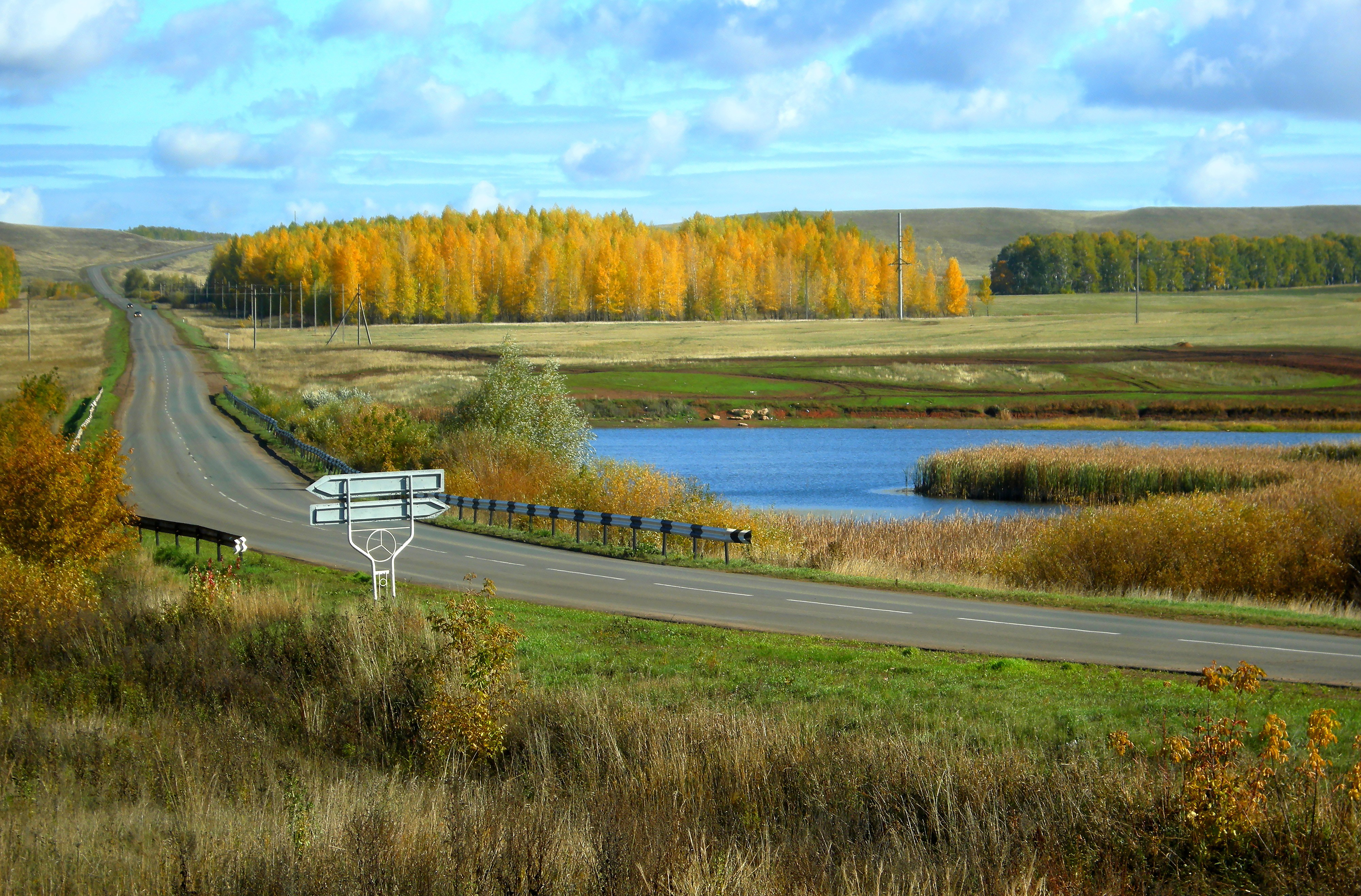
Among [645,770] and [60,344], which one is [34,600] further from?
[60,344]

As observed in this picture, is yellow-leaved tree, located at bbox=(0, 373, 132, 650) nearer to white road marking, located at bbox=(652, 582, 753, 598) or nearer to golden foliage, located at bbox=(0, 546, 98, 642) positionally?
golden foliage, located at bbox=(0, 546, 98, 642)

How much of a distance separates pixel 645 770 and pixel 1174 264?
670 feet

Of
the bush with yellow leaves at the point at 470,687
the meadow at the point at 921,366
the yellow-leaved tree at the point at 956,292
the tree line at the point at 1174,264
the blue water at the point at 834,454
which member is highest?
the tree line at the point at 1174,264

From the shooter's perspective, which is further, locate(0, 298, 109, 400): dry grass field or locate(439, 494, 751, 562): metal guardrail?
locate(0, 298, 109, 400): dry grass field

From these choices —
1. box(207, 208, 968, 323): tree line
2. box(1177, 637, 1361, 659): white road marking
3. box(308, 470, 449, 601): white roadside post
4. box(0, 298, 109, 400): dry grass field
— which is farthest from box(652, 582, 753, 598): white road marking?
box(207, 208, 968, 323): tree line

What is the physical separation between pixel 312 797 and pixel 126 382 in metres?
80.4

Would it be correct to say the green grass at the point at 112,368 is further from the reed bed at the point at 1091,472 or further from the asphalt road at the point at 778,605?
the reed bed at the point at 1091,472

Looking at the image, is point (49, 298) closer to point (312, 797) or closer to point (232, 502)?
point (232, 502)

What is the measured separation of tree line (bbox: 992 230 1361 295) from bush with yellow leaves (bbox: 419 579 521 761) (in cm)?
18987

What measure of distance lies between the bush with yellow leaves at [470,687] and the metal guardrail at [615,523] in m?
13.1

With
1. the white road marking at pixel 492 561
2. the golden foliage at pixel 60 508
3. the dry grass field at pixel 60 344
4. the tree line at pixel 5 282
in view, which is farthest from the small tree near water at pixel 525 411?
the tree line at pixel 5 282

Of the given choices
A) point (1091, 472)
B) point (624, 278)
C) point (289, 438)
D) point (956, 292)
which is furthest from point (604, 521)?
point (956, 292)

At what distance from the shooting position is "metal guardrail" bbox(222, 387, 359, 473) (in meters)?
40.9

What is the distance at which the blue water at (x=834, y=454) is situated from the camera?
46844mm
